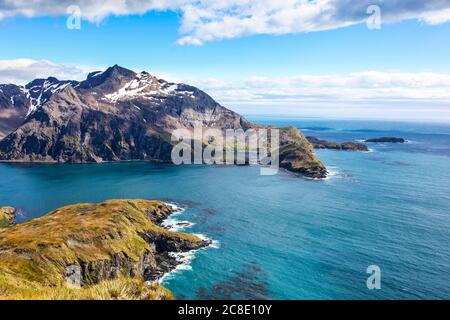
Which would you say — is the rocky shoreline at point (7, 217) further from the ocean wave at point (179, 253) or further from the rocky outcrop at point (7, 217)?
the ocean wave at point (179, 253)

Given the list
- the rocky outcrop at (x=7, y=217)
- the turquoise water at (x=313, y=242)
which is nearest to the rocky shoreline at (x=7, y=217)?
the rocky outcrop at (x=7, y=217)

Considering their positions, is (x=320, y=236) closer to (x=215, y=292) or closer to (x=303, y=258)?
(x=303, y=258)

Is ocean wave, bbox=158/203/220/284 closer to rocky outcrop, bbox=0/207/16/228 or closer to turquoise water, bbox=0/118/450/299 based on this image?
turquoise water, bbox=0/118/450/299

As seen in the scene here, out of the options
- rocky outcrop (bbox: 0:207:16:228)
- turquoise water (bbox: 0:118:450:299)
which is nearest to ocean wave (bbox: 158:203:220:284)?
turquoise water (bbox: 0:118:450:299)

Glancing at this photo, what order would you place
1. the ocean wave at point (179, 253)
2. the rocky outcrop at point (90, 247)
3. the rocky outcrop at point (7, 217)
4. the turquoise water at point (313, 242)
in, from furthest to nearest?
the rocky outcrop at point (7, 217) → the ocean wave at point (179, 253) → the turquoise water at point (313, 242) → the rocky outcrop at point (90, 247)

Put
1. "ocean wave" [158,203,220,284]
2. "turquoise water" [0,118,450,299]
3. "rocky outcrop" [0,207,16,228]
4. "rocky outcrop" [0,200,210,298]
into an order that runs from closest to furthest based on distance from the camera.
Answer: "rocky outcrop" [0,200,210,298] → "turquoise water" [0,118,450,299] → "ocean wave" [158,203,220,284] → "rocky outcrop" [0,207,16,228]
